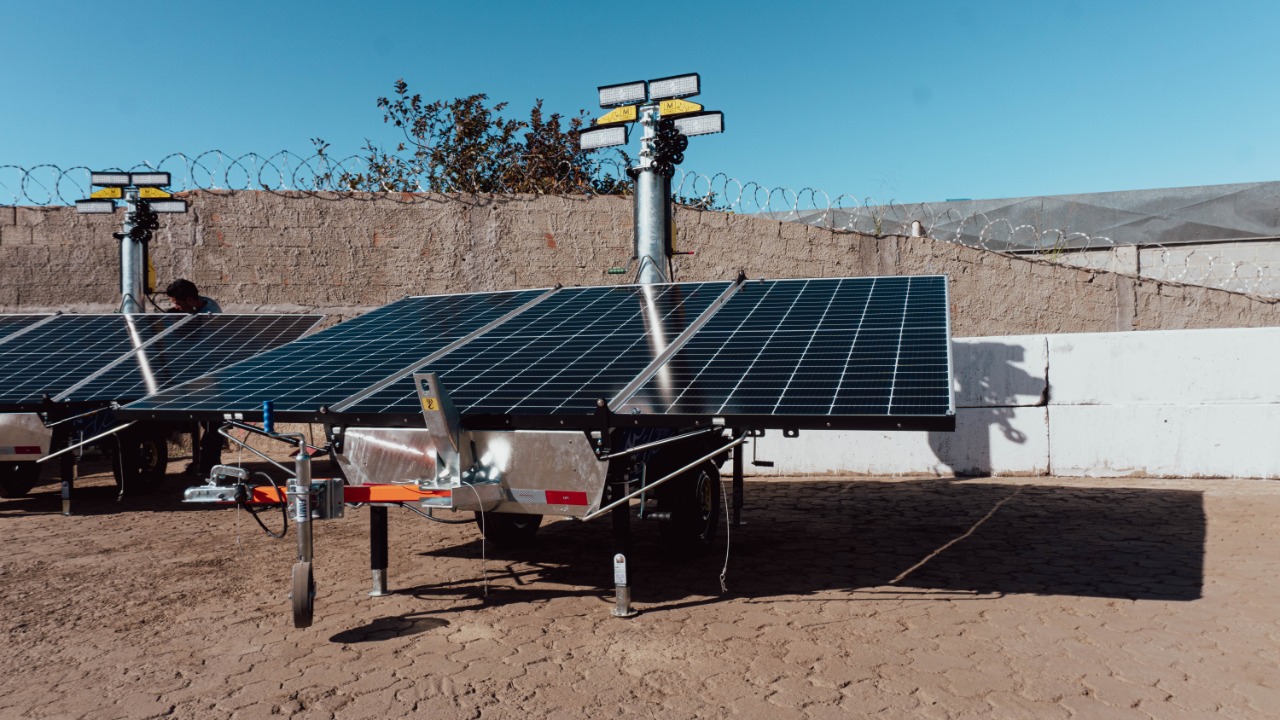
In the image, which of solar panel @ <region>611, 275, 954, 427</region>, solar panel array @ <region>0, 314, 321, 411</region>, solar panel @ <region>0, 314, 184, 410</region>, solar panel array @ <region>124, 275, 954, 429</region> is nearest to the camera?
solar panel @ <region>611, 275, 954, 427</region>

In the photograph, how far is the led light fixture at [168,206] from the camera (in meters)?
15.0

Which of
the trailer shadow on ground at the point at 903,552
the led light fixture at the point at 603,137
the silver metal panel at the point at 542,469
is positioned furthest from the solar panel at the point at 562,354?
the led light fixture at the point at 603,137

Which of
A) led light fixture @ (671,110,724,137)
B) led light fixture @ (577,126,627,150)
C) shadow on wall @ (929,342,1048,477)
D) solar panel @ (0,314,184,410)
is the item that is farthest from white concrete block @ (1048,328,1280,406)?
solar panel @ (0,314,184,410)

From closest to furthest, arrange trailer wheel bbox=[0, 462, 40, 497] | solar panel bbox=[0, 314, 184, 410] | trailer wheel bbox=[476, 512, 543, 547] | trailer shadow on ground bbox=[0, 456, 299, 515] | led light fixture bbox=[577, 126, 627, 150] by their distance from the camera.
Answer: trailer wheel bbox=[476, 512, 543, 547]
solar panel bbox=[0, 314, 184, 410]
led light fixture bbox=[577, 126, 627, 150]
trailer shadow on ground bbox=[0, 456, 299, 515]
trailer wheel bbox=[0, 462, 40, 497]

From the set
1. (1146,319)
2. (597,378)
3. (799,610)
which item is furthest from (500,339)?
(1146,319)

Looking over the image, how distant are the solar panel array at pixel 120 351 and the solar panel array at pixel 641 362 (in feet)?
8.44

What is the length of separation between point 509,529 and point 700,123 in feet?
16.2

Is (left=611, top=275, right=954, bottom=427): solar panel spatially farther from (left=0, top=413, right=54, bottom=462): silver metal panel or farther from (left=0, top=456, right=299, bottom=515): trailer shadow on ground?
(left=0, top=413, right=54, bottom=462): silver metal panel

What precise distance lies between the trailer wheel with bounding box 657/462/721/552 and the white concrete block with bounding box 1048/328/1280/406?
6428mm

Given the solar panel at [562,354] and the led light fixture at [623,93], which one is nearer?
the solar panel at [562,354]

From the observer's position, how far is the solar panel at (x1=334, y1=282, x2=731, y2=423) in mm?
6211

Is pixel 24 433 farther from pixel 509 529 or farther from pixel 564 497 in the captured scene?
pixel 564 497

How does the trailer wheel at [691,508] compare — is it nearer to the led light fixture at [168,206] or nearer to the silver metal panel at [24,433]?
the silver metal panel at [24,433]

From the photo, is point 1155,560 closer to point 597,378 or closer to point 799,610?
point 799,610
